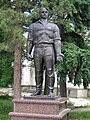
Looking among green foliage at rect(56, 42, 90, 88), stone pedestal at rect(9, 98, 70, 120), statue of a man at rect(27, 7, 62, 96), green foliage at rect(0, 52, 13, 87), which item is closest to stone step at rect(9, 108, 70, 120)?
stone pedestal at rect(9, 98, 70, 120)

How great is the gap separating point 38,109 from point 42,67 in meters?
1.05

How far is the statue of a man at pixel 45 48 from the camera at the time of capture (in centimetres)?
671

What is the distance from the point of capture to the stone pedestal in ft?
20.2

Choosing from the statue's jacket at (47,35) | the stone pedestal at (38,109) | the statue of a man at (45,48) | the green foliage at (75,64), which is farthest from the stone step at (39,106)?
the green foliage at (75,64)

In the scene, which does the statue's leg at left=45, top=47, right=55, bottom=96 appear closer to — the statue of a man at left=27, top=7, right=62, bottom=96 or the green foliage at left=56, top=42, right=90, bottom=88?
the statue of a man at left=27, top=7, right=62, bottom=96

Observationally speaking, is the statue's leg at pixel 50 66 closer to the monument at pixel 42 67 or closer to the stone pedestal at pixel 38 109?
the monument at pixel 42 67

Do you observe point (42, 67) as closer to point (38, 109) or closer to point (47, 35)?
point (47, 35)

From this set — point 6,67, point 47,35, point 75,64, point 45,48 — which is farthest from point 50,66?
point 6,67

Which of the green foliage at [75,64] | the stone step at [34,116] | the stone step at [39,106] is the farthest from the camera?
the green foliage at [75,64]

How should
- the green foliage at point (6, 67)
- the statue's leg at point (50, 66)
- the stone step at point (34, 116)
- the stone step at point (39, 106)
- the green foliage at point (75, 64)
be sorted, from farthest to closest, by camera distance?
1. the green foliage at point (6, 67)
2. the green foliage at point (75, 64)
3. the statue's leg at point (50, 66)
4. the stone step at point (39, 106)
5. the stone step at point (34, 116)

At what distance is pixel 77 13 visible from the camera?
1107 cm

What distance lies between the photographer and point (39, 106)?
20.5ft

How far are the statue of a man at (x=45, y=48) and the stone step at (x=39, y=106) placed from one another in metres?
0.46

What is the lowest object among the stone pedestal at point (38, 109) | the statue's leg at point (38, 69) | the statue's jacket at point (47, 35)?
the stone pedestal at point (38, 109)
